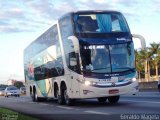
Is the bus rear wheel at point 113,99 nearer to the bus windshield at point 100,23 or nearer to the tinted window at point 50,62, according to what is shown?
the tinted window at point 50,62

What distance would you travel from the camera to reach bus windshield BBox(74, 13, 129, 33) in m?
20.4

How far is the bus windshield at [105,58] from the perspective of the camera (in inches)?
784

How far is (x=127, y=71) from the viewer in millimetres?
20156

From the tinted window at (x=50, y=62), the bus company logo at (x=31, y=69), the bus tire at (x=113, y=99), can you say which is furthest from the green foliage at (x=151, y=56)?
the bus tire at (x=113, y=99)

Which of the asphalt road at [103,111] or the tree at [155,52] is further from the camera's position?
the tree at [155,52]

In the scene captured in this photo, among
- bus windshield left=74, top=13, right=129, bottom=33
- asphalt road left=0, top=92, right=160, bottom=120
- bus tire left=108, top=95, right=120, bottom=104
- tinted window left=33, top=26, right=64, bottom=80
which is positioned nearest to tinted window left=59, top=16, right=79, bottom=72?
bus windshield left=74, top=13, right=129, bottom=33

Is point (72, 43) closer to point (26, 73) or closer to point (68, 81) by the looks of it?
point (68, 81)

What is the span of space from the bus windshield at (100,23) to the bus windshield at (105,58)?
79cm

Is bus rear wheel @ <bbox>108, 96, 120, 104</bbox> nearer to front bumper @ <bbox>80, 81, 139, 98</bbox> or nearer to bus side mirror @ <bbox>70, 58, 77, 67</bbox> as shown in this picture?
front bumper @ <bbox>80, 81, 139, 98</bbox>

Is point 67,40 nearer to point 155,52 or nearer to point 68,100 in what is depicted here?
point 68,100

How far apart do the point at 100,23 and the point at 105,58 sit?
1601 mm

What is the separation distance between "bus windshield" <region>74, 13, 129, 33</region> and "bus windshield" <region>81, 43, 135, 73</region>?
2.58 ft

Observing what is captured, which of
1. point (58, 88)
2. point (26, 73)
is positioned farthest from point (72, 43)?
point (26, 73)

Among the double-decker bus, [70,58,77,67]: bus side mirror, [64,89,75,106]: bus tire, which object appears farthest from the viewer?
[64,89,75,106]: bus tire
